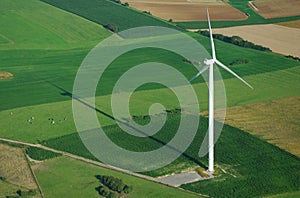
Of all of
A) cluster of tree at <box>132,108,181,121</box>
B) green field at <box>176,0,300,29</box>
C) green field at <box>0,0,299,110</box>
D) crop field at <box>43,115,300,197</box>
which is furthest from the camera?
green field at <box>176,0,300,29</box>

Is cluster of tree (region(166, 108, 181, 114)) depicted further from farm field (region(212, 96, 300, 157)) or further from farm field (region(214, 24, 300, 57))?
farm field (region(214, 24, 300, 57))

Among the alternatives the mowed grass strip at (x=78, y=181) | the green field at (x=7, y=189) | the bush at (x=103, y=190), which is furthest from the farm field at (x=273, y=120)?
the green field at (x=7, y=189)

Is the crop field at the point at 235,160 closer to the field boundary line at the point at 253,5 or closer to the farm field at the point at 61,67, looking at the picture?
the farm field at the point at 61,67

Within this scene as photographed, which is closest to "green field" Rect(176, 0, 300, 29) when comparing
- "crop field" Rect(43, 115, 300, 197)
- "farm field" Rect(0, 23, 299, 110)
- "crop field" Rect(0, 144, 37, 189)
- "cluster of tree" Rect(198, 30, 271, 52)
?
"cluster of tree" Rect(198, 30, 271, 52)

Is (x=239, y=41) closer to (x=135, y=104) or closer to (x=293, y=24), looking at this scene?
(x=293, y=24)

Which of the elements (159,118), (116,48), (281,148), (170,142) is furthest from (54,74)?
(281,148)

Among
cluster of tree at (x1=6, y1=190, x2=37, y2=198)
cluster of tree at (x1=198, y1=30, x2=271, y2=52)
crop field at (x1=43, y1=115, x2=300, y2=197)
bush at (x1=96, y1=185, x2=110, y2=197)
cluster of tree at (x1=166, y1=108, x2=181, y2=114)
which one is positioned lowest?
cluster of tree at (x1=6, y1=190, x2=37, y2=198)
